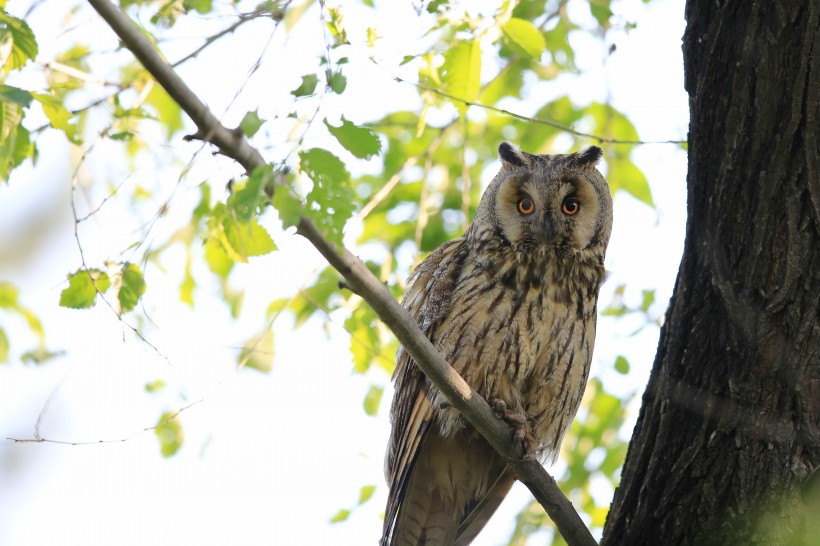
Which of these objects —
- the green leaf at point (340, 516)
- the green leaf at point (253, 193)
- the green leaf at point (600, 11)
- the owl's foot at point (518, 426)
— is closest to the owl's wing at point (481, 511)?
the owl's foot at point (518, 426)

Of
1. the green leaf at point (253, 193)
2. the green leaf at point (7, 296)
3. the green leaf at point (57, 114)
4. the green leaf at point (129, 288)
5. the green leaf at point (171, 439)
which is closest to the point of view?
the green leaf at point (253, 193)

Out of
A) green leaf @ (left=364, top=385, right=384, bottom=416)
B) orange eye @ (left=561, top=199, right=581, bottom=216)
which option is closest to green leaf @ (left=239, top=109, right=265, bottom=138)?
orange eye @ (left=561, top=199, right=581, bottom=216)

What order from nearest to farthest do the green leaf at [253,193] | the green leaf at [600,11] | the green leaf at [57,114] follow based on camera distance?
1. the green leaf at [253,193]
2. the green leaf at [57,114]
3. the green leaf at [600,11]

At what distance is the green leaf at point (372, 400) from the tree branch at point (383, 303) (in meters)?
1.91

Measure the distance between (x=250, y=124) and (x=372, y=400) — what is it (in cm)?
291

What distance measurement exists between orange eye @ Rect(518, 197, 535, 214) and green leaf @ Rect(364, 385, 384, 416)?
5.03ft

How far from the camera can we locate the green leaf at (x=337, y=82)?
1.67 m

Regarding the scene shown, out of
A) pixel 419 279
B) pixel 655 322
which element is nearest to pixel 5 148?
pixel 419 279

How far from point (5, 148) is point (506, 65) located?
2734 mm

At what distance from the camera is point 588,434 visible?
477 centimetres

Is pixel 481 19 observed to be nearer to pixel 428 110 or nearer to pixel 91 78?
pixel 428 110

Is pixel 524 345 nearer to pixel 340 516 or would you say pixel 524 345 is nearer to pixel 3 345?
pixel 340 516

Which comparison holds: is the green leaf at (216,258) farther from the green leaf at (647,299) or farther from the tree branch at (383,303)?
the green leaf at (647,299)

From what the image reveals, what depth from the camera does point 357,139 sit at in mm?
1754
